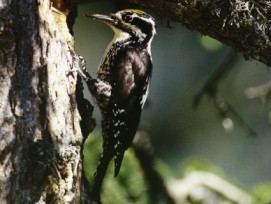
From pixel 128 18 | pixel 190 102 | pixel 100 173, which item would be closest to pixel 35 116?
pixel 100 173

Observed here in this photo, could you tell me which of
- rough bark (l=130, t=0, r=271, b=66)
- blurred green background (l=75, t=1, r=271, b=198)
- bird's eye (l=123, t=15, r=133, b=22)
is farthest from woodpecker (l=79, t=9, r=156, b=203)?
blurred green background (l=75, t=1, r=271, b=198)

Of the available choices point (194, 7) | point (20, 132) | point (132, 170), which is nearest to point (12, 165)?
point (20, 132)

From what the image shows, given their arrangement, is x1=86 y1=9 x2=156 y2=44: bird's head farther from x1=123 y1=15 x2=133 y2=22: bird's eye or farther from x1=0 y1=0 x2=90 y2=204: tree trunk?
x1=0 y1=0 x2=90 y2=204: tree trunk

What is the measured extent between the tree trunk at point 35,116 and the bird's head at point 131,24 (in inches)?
48.0

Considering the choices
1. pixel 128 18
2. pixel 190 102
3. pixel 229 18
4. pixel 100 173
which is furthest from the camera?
pixel 190 102

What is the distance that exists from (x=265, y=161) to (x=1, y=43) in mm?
5315

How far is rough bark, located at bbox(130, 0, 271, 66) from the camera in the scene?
3.75 m

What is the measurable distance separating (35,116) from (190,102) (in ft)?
14.5

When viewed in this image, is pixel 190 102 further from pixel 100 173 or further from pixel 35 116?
pixel 35 116

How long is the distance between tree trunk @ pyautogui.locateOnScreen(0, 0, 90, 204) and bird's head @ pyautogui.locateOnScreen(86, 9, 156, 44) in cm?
122

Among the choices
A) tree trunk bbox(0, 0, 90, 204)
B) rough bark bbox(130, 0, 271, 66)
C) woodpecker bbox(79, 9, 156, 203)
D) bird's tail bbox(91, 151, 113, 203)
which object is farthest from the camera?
woodpecker bbox(79, 9, 156, 203)

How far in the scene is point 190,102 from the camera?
763 cm

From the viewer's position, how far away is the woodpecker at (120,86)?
4516 mm

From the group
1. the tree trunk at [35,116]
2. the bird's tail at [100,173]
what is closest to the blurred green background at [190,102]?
the bird's tail at [100,173]
